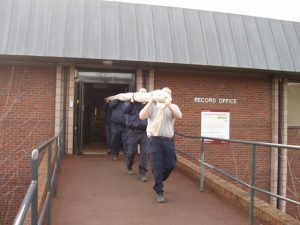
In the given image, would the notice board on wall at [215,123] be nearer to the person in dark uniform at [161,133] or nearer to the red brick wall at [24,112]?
the red brick wall at [24,112]

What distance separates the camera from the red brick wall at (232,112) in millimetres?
10734

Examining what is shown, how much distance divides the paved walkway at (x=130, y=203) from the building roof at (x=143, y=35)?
3.68m

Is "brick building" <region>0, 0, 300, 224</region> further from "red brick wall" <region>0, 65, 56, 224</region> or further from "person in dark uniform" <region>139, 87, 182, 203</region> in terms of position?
"person in dark uniform" <region>139, 87, 182, 203</region>

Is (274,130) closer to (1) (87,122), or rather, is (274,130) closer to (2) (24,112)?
(1) (87,122)

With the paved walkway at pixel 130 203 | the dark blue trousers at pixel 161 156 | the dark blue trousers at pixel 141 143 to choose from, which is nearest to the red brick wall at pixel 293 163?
the paved walkway at pixel 130 203

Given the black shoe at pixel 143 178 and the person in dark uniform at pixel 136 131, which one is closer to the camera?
the person in dark uniform at pixel 136 131

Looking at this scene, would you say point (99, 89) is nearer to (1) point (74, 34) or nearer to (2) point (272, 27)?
(1) point (74, 34)

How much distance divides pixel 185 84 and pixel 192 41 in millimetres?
1272

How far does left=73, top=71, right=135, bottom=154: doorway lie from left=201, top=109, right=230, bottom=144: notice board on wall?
2.42m

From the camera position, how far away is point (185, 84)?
1080 cm

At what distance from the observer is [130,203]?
523 centimetres

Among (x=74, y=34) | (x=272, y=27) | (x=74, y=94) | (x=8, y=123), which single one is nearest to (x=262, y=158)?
(x=272, y=27)

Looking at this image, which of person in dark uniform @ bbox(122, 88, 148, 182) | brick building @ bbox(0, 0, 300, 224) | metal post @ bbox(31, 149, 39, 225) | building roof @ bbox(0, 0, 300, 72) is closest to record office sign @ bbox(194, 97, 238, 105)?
brick building @ bbox(0, 0, 300, 224)

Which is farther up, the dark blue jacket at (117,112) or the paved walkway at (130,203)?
the dark blue jacket at (117,112)
